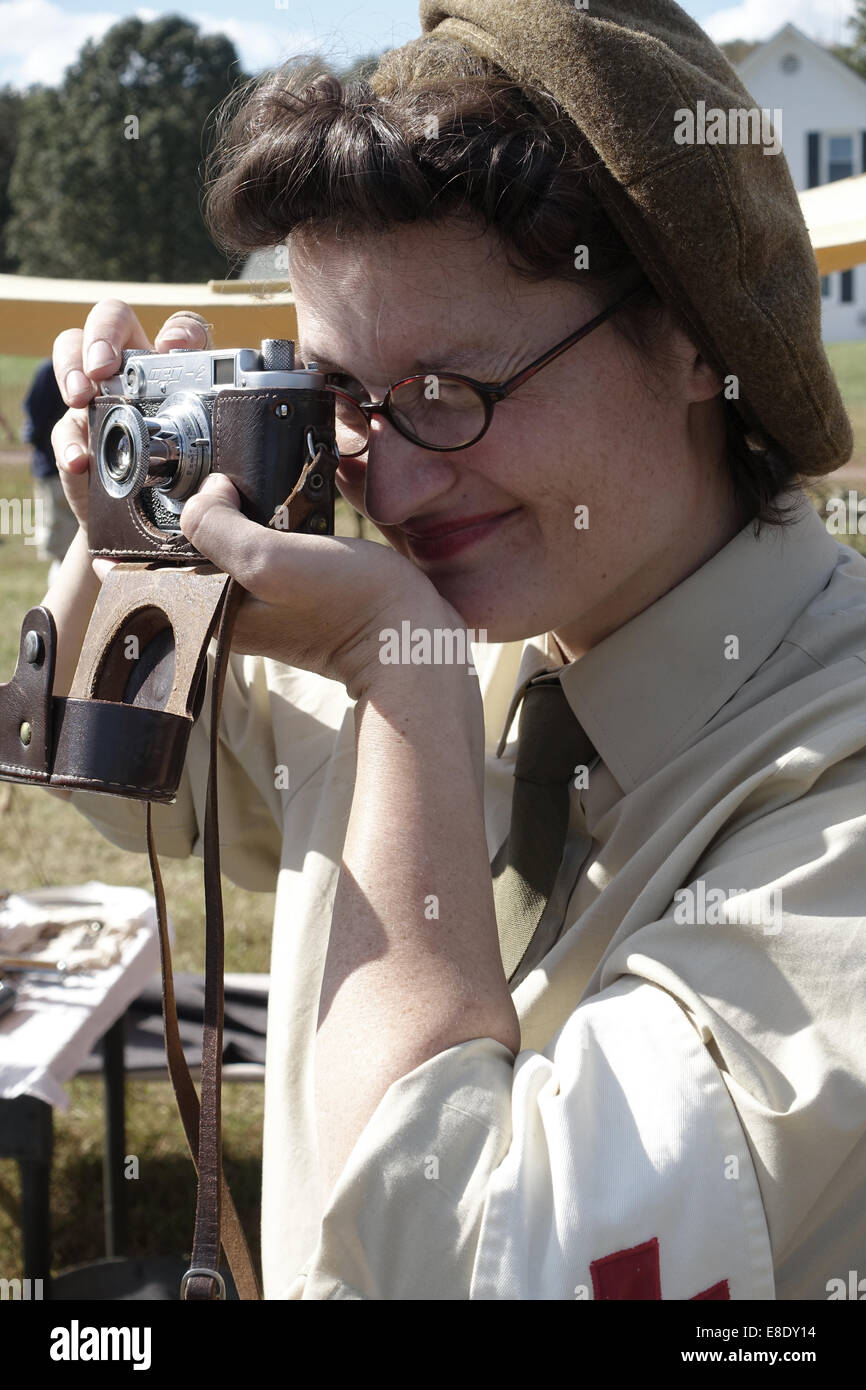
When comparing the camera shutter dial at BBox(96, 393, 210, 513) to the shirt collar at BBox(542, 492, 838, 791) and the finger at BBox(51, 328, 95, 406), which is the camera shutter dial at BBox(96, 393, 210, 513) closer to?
the finger at BBox(51, 328, 95, 406)

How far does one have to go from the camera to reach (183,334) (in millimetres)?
1789

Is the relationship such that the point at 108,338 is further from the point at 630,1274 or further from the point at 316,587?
the point at 630,1274

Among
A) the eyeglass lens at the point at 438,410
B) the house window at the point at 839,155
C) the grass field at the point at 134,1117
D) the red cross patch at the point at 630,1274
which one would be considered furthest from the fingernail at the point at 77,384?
the house window at the point at 839,155

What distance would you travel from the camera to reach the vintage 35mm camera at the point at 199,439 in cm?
133

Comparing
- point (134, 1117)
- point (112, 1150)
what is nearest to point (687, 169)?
point (112, 1150)

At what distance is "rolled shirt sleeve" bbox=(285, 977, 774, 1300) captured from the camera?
3.44 feet

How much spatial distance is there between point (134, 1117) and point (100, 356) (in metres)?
2.85

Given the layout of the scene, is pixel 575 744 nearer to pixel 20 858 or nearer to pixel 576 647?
pixel 576 647

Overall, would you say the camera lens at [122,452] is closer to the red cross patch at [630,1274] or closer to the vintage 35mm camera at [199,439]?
the vintage 35mm camera at [199,439]

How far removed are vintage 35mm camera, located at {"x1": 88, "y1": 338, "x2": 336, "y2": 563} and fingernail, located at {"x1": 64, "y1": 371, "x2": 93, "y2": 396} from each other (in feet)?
0.58

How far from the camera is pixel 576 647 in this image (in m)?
1.62

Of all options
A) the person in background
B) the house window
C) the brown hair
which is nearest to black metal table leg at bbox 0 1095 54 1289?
the brown hair
